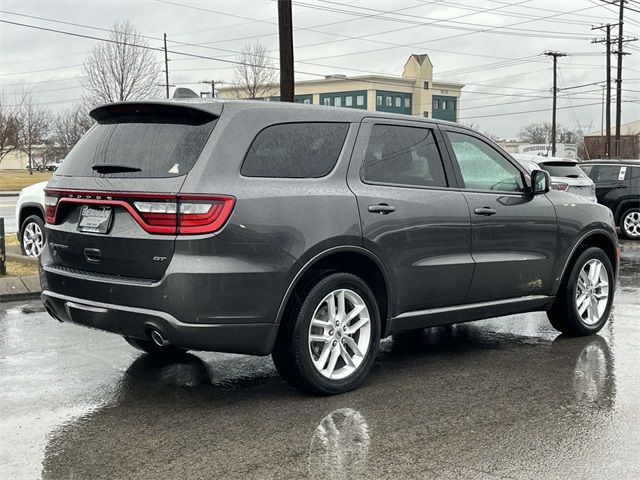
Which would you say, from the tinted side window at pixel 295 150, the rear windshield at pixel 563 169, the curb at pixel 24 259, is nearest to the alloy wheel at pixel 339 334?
the tinted side window at pixel 295 150

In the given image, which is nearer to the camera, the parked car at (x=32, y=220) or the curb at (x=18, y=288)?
the curb at (x=18, y=288)

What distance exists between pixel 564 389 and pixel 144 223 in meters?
2.96

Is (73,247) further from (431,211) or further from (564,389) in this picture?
(564,389)

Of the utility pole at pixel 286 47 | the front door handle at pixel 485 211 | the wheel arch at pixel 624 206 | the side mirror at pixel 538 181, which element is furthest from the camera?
the wheel arch at pixel 624 206

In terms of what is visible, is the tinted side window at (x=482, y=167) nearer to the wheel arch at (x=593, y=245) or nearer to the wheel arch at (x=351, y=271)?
the wheel arch at (x=593, y=245)

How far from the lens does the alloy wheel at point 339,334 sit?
5.14m

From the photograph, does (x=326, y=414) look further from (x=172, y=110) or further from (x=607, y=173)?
(x=607, y=173)

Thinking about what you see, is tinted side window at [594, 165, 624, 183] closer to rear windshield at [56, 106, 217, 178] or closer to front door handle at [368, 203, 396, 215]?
front door handle at [368, 203, 396, 215]

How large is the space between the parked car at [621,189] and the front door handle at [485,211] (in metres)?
12.3

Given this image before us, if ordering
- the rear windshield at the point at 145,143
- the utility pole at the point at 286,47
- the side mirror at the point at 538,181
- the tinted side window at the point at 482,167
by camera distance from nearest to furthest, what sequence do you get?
the rear windshield at the point at 145,143 < the tinted side window at the point at 482,167 < the side mirror at the point at 538,181 < the utility pole at the point at 286,47

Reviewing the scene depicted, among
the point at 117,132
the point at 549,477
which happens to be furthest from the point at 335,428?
the point at 117,132

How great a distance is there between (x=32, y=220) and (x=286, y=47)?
567cm

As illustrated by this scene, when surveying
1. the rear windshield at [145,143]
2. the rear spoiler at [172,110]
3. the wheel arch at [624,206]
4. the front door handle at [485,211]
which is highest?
the rear spoiler at [172,110]

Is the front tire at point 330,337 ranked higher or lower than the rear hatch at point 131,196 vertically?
lower
